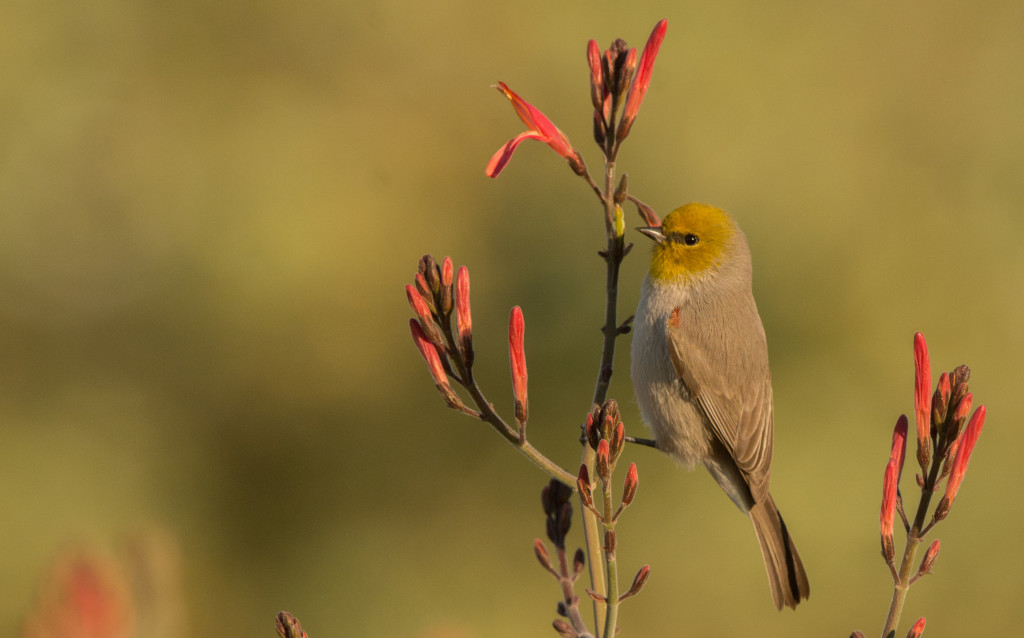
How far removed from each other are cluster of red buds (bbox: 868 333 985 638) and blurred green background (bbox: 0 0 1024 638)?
12.9 ft

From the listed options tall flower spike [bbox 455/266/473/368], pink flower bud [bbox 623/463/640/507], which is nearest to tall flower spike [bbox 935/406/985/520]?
pink flower bud [bbox 623/463/640/507]

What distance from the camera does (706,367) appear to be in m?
2.94

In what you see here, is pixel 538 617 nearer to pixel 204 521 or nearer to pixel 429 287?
pixel 204 521

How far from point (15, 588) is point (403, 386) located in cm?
249

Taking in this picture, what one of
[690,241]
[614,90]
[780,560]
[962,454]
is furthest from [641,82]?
[780,560]

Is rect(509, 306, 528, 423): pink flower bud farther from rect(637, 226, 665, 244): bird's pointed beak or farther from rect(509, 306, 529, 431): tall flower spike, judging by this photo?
rect(637, 226, 665, 244): bird's pointed beak

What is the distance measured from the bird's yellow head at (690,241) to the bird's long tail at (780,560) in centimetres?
79

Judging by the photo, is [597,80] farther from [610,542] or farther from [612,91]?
[610,542]

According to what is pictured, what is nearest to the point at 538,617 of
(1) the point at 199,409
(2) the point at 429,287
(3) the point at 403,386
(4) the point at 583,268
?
(3) the point at 403,386

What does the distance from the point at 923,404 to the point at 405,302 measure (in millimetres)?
4846

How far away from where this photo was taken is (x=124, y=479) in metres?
5.76

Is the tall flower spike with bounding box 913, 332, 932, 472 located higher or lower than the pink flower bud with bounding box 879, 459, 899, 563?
higher

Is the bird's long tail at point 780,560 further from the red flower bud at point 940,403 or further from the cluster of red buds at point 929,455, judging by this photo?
the red flower bud at point 940,403

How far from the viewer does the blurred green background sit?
5664 millimetres
